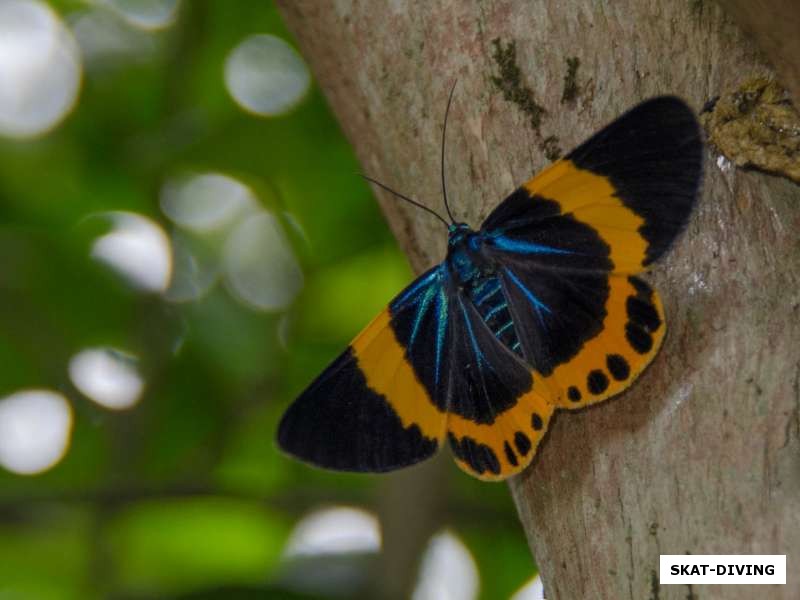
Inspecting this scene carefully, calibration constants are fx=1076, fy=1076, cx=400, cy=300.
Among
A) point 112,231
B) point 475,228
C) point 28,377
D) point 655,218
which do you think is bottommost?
point 655,218

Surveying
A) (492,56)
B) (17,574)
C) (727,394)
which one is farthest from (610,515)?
(17,574)

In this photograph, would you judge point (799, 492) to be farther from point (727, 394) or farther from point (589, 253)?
point (589, 253)

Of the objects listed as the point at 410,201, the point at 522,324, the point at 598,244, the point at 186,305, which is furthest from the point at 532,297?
the point at 186,305

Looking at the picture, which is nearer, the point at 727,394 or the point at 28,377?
the point at 727,394

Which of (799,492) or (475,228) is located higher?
(475,228)

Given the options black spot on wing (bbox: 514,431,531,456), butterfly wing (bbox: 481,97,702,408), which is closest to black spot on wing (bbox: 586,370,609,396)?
butterfly wing (bbox: 481,97,702,408)

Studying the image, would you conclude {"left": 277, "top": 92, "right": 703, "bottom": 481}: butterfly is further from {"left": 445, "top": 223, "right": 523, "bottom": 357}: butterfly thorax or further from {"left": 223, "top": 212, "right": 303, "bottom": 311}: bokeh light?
{"left": 223, "top": 212, "right": 303, "bottom": 311}: bokeh light

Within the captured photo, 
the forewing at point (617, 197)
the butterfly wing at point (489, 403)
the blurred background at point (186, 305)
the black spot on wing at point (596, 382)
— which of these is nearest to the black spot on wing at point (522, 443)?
the butterfly wing at point (489, 403)
